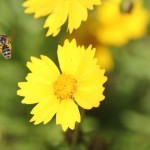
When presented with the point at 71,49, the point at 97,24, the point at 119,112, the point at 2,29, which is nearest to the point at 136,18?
the point at 97,24

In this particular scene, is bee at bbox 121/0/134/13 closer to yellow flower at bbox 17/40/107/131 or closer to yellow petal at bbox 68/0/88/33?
yellow petal at bbox 68/0/88/33

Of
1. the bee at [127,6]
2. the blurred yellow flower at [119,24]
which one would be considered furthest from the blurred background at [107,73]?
the bee at [127,6]

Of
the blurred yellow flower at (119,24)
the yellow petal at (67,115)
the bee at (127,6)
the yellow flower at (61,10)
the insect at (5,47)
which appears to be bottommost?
the yellow petal at (67,115)

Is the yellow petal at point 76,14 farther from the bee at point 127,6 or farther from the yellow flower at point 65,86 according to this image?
the bee at point 127,6

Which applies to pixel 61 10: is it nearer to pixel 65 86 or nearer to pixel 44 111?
pixel 65 86

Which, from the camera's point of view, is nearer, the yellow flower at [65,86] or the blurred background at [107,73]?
the yellow flower at [65,86]

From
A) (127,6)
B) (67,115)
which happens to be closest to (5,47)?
(67,115)

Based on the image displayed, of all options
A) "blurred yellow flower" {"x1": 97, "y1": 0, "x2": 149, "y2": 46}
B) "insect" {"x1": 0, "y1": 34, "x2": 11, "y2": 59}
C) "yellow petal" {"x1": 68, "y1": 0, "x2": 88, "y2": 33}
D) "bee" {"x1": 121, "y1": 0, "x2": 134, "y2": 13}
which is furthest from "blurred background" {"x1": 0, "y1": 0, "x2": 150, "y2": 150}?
"yellow petal" {"x1": 68, "y1": 0, "x2": 88, "y2": 33}
